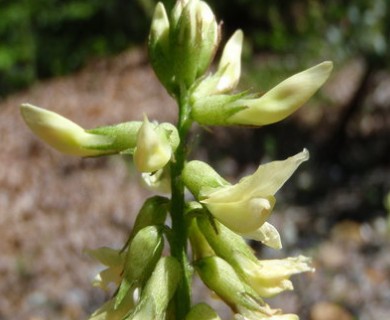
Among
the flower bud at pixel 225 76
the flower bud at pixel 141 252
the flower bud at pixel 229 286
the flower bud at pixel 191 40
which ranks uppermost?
the flower bud at pixel 191 40

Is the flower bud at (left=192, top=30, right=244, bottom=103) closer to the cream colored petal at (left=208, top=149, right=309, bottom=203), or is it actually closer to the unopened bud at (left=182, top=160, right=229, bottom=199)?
the unopened bud at (left=182, top=160, right=229, bottom=199)

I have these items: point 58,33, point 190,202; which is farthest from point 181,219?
point 58,33

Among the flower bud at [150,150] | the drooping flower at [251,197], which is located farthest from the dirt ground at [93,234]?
the flower bud at [150,150]

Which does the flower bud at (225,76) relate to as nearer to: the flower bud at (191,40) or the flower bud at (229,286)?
the flower bud at (191,40)

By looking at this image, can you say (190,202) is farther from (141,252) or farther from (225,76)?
(225,76)

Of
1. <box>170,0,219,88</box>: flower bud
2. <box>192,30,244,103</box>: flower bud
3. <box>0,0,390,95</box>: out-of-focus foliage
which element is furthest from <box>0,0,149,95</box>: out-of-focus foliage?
<box>170,0,219,88</box>: flower bud

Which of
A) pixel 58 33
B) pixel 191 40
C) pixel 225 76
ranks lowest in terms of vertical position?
pixel 58 33
